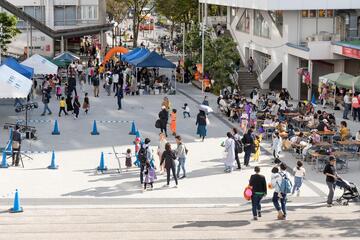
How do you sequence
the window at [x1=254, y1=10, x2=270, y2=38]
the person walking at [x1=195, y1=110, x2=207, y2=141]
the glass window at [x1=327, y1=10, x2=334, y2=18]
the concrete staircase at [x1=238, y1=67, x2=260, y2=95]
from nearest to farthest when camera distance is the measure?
the person walking at [x1=195, y1=110, x2=207, y2=141] < the glass window at [x1=327, y1=10, x2=334, y2=18] < the concrete staircase at [x1=238, y1=67, x2=260, y2=95] < the window at [x1=254, y1=10, x2=270, y2=38]

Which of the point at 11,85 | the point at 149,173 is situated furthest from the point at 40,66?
the point at 149,173

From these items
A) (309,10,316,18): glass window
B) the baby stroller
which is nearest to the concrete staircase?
(309,10,316,18): glass window

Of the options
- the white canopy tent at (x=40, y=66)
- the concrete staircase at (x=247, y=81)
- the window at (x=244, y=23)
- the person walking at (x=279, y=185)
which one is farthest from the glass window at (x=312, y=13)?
the person walking at (x=279, y=185)

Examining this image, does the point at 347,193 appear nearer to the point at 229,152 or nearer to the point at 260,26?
the point at 229,152

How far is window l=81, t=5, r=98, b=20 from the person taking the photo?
68.1m

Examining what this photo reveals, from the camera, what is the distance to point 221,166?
2586 centimetres

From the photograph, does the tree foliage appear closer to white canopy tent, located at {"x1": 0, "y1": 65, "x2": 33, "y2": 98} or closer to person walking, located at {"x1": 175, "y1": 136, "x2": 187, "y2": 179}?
white canopy tent, located at {"x1": 0, "y1": 65, "x2": 33, "y2": 98}

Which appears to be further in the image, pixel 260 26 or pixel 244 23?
pixel 244 23

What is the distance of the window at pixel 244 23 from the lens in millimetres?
54125

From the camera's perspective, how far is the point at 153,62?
44.8 metres

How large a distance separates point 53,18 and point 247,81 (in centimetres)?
2426

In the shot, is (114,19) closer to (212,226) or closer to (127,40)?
(127,40)

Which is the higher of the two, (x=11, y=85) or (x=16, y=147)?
(x=11, y=85)

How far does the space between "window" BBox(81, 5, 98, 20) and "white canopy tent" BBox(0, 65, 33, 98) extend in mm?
36247
